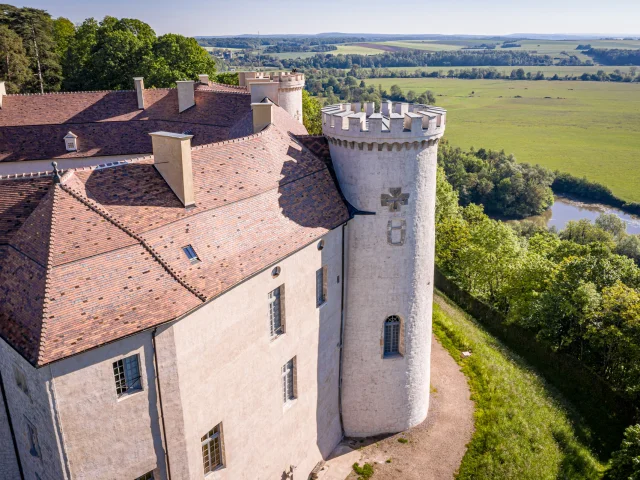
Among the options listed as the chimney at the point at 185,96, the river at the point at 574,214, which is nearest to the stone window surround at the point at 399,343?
the chimney at the point at 185,96

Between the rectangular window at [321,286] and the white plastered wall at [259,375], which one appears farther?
the rectangular window at [321,286]

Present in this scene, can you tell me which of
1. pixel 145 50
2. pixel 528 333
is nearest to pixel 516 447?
pixel 528 333

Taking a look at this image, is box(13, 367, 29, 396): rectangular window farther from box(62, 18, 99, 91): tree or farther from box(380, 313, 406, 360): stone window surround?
box(62, 18, 99, 91): tree

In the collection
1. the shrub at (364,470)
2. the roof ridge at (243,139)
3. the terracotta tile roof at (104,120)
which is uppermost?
the roof ridge at (243,139)

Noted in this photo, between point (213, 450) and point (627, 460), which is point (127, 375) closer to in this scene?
point (213, 450)

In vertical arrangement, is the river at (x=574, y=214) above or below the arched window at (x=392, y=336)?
below

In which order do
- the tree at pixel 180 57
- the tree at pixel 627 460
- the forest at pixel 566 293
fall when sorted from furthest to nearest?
the tree at pixel 180 57 → the forest at pixel 566 293 → the tree at pixel 627 460

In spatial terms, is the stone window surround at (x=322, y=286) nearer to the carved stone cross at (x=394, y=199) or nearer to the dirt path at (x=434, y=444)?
the carved stone cross at (x=394, y=199)

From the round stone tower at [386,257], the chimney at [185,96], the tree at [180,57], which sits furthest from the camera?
the tree at [180,57]
